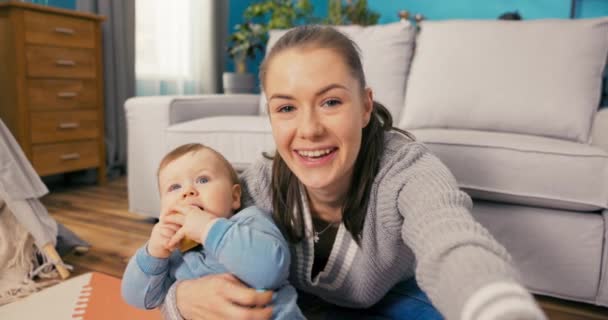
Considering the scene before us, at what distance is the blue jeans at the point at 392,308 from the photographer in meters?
1.12

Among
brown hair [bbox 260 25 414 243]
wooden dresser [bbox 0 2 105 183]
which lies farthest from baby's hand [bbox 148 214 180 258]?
wooden dresser [bbox 0 2 105 183]

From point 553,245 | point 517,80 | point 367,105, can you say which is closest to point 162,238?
point 367,105

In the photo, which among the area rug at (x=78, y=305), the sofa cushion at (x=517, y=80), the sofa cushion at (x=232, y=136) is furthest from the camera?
the sofa cushion at (x=232, y=136)

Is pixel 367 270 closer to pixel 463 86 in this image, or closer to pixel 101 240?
pixel 463 86

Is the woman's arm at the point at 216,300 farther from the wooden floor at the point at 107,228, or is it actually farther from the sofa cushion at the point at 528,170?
the sofa cushion at the point at 528,170

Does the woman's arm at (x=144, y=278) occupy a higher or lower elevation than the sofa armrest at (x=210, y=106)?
lower

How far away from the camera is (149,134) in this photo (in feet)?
6.64

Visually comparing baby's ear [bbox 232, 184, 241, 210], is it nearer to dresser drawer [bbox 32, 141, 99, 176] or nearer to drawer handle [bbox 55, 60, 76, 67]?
dresser drawer [bbox 32, 141, 99, 176]

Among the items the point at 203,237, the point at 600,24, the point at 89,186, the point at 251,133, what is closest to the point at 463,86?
the point at 600,24

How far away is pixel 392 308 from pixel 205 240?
55 cm

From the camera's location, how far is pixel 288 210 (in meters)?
1.04

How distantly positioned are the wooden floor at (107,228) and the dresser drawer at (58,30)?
2.72 ft

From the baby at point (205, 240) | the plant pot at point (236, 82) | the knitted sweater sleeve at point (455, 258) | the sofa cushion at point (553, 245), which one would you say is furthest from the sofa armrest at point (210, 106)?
the knitted sweater sleeve at point (455, 258)

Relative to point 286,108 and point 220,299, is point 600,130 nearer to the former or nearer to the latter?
point 286,108
